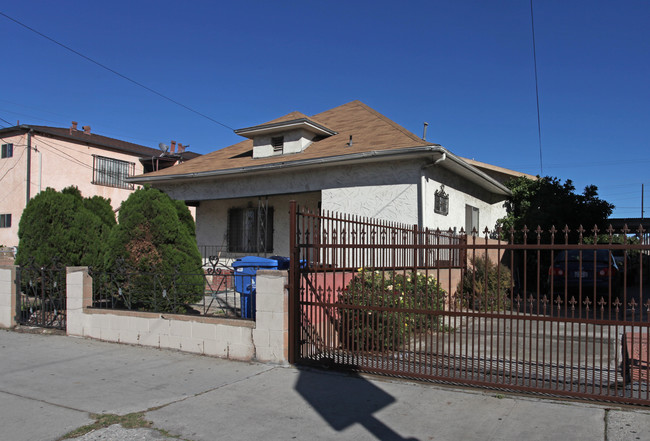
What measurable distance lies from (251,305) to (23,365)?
333 cm

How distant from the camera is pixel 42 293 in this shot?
9.74m

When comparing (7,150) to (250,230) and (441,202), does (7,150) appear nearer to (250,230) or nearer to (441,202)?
(250,230)

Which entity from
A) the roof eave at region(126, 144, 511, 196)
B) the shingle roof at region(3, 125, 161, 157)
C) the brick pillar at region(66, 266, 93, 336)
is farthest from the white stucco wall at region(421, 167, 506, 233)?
the shingle roof at region(3, 125, 161, 157)

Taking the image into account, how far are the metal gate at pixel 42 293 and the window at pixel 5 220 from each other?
19829 millimetres

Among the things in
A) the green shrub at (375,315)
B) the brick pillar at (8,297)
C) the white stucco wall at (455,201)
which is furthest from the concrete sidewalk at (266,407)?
the white stucco wall at (455,201)

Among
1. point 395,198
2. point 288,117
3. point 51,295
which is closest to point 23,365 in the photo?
point 51,295

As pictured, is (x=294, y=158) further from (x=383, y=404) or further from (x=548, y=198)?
(x=383, y=404)

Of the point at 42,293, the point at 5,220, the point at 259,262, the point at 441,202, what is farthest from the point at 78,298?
the point at 5,220

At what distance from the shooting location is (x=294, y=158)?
14203mm

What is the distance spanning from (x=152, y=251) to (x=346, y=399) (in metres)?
5.12

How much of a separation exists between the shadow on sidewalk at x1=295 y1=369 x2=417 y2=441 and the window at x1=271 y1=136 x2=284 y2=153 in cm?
978

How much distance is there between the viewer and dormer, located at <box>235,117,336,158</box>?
15.0 meters

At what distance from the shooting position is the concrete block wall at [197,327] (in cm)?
699

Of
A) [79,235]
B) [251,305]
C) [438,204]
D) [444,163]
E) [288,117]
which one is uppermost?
[288,117]
